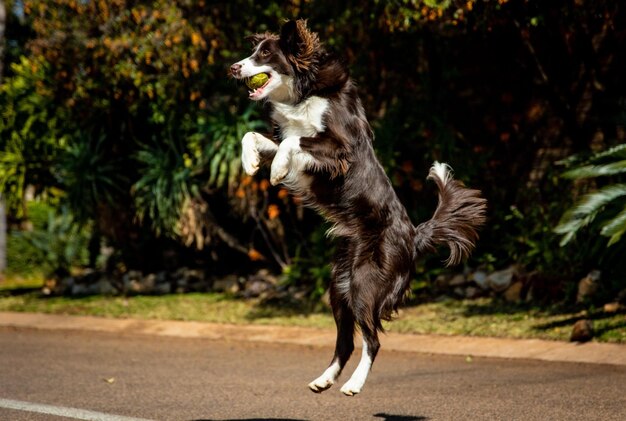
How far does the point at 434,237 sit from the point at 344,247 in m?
0.50

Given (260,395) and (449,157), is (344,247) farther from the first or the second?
(449,157)

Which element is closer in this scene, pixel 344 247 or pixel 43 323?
pixel 344 247

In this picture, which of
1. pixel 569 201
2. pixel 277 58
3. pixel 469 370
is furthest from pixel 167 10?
pixel 277 58

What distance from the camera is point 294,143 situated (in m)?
4.38

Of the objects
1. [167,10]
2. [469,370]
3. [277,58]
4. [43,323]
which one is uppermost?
[167,10]

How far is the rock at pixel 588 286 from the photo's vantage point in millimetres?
9297

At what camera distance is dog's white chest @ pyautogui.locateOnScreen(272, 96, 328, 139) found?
4484mm

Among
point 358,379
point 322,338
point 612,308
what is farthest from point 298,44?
point 612,308

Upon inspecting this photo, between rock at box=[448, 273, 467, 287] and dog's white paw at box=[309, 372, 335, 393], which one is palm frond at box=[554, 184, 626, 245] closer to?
rock at box=[448, 273, 467, 287]

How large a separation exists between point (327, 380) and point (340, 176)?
3.48 feet

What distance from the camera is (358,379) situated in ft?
14.5

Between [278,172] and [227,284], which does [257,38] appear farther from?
[227,284]

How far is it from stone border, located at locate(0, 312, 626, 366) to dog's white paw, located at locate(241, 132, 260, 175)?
13.3 feet

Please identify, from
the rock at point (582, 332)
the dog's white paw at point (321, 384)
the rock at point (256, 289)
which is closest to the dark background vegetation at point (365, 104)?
the rock at point (256, 289)
